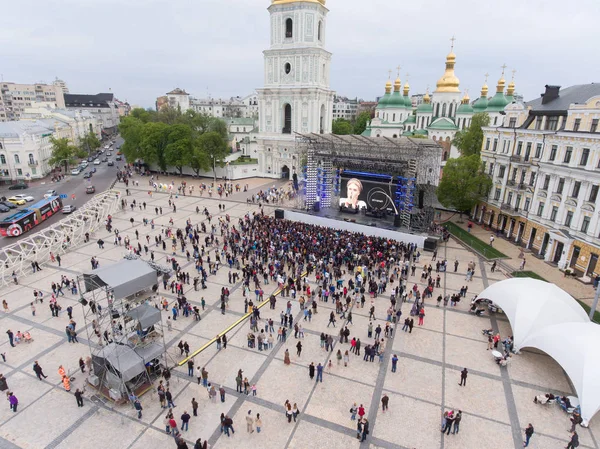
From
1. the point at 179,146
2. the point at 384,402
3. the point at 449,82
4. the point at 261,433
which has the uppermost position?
the point at 449,82

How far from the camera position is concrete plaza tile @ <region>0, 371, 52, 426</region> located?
12.9 m

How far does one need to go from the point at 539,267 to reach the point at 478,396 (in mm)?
16260

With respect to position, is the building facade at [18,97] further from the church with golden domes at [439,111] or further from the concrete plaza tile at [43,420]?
the concrete plaza tile at [43,420]

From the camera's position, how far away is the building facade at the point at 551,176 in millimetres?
23500

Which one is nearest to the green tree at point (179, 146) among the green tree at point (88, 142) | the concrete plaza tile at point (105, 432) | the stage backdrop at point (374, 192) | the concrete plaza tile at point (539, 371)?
the stage backdrop at point (374, 192)

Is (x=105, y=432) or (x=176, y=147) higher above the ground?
(x=176, y=147)

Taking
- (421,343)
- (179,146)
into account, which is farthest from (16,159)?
(421,343)

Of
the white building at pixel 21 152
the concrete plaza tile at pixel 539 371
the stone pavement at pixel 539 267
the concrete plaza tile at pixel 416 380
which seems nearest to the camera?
the concrete plaza tile at pixel 416 380

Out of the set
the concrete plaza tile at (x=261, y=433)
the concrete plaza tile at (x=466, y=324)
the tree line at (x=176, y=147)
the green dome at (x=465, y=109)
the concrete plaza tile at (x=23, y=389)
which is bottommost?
the concrete plaza tile at (x=23, y=389)

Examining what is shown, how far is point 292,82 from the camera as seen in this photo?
49.4 m

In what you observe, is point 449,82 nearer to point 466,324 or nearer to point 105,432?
point 466,324

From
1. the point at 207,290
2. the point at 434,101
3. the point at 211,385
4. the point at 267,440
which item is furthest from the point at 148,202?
the point at 434,101

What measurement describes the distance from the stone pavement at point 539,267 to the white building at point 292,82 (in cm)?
2673

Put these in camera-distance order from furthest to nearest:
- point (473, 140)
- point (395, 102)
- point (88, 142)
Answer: point (88, 142) → point (395, 102) → point (473, 140)
